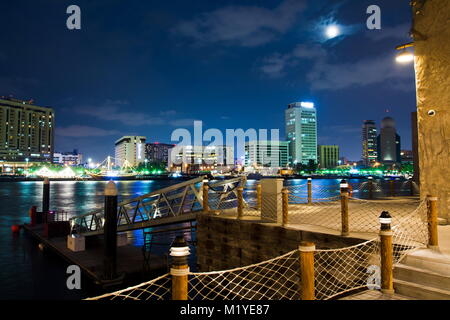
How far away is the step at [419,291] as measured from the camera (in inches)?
192

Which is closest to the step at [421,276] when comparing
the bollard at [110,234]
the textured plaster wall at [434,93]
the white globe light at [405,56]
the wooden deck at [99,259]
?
the textured plaster wall at [434,93]

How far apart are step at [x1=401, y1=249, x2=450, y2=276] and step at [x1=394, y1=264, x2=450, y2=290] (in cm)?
15

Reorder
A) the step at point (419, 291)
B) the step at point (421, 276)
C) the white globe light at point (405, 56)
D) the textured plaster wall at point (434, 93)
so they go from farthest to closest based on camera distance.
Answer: the white globe light at point (405, 56)
the textured plaster wall at point (434, 93)
the step at point (421, 276)
the step at point (419, 291)

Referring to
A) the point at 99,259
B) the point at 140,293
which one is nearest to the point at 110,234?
the point at 99,259

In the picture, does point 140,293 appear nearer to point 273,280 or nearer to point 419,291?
point 273,280

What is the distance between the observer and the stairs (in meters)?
5.00

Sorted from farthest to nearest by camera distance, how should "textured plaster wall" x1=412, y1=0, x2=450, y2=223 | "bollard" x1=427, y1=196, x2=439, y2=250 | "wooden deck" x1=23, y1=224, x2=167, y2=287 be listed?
"wooden deck" x1=23, y1=224, x2=167, y2=287
"textured plaster wall" x1=412, y1=0, x2=450, y2=223
"bollard" x1=427, y1=196, x2=439, y2=250

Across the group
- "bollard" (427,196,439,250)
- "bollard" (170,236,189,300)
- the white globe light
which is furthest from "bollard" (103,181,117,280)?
the white globe light

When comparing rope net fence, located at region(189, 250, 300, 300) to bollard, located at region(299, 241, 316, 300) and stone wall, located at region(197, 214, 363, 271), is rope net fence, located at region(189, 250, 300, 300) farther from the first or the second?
bollard, located at region(299, 241, 316, 300)

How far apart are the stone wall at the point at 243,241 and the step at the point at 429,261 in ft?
4.22

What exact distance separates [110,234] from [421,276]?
10672 millimetres

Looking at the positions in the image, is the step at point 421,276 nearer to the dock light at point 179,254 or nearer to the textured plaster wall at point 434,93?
the dock light at point 179,254
